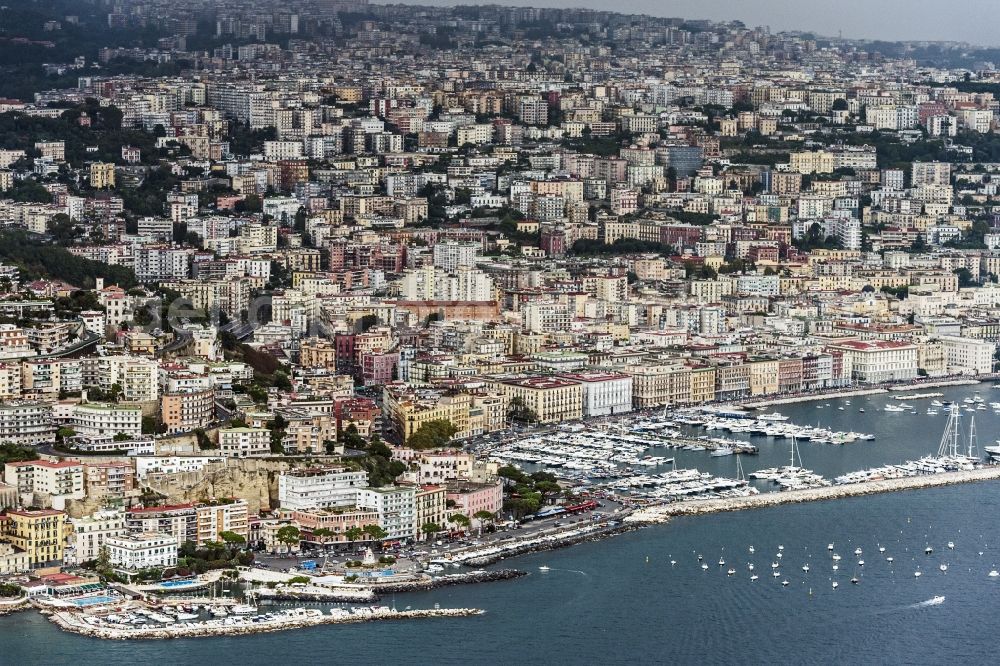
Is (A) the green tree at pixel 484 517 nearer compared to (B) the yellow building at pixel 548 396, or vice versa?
(A) the green tree at pixel 484 517

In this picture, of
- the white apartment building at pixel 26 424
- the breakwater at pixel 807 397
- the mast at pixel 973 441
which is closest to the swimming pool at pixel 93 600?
the white apartment building at pixel 26 424

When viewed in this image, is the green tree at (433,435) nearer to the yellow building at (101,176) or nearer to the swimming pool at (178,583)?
the swimming pool at (178,583)

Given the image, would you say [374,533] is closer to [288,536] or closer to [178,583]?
[288,536]

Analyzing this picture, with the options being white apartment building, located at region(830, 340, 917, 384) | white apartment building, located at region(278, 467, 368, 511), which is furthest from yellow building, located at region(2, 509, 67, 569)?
white apartment building, located at region(830, 340, 917, 384)

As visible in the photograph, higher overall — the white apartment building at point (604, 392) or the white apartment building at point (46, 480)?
the white apartment building at point (46, 480)

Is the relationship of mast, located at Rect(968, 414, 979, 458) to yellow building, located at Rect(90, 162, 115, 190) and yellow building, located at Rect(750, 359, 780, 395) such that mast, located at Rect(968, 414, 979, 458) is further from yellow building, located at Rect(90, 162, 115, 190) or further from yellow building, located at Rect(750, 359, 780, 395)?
yellow building, located at Rect(90, 162, 115, 190)
